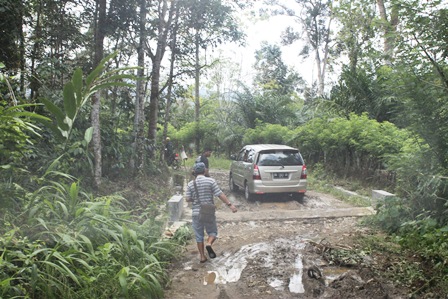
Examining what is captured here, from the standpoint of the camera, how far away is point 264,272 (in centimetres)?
542

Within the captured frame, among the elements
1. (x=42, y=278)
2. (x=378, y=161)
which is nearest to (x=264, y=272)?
(x=42, y=278)

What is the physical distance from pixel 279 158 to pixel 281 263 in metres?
5.32

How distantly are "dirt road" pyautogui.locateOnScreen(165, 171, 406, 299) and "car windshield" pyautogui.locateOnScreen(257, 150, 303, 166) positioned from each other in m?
2.05

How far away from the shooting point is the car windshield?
35.3 ft

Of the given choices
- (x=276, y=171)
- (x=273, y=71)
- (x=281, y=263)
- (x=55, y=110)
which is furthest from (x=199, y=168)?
A: (x=273, y=71)

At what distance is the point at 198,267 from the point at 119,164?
5.19 metres

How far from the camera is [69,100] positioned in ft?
15.4

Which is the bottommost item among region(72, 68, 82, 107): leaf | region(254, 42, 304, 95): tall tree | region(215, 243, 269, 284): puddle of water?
region(215, 243, 269, 284): puddle of water

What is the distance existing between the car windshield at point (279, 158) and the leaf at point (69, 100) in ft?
21.9

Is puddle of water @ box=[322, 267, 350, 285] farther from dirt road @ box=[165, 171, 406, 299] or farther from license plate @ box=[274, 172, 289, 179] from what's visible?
license plate @ box=[274, 172, 289, 179]

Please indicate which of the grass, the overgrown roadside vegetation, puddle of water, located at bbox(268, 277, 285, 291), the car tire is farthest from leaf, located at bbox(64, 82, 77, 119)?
the grass

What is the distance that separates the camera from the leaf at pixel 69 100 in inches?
182

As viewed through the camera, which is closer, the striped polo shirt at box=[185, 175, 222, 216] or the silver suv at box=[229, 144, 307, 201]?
the striped polo shirt at box=[185, 175, 222, 216]

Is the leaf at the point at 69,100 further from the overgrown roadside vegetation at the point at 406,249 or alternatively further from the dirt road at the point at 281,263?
the overgrown roadside vegetation at the point at 406,249
